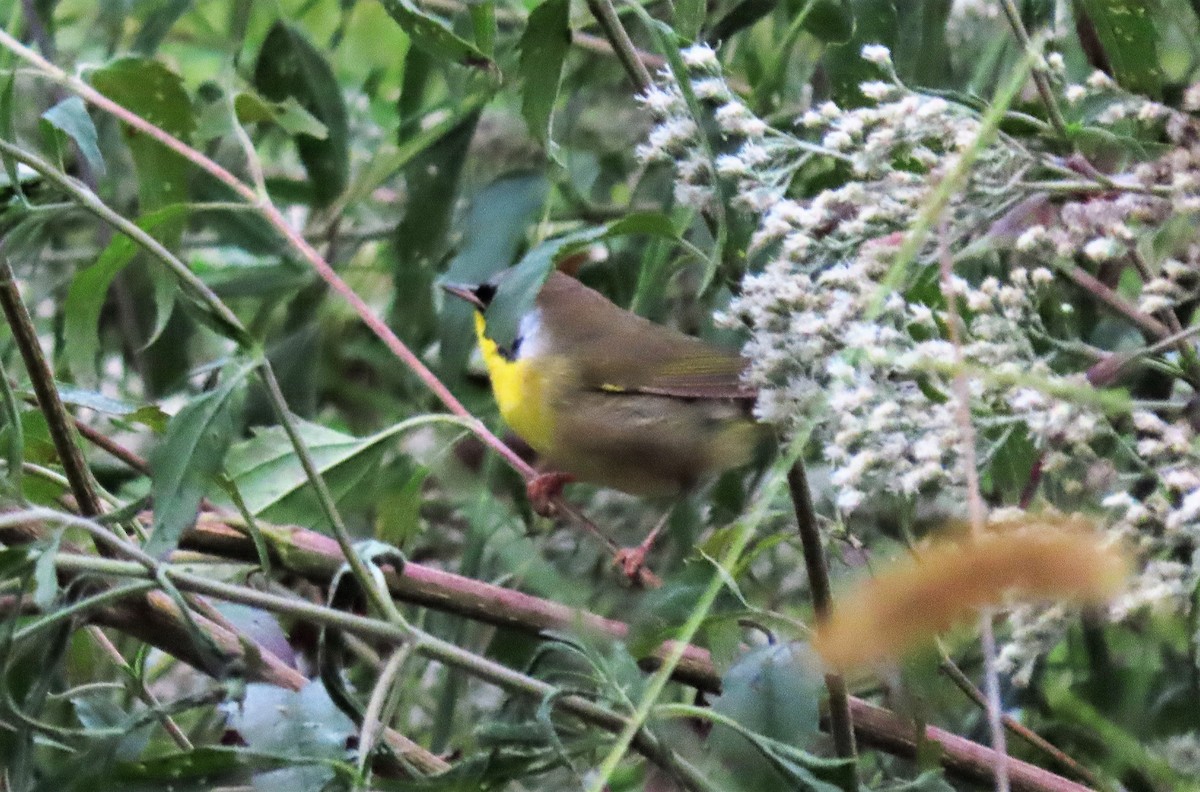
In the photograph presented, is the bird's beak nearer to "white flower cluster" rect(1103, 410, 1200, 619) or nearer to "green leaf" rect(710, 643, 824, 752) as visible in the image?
"green leaf" rect(710, 643, 824, 752)

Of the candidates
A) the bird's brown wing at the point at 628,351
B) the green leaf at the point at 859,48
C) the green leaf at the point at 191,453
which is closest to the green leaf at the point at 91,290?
the green leaf at the point at 191,453

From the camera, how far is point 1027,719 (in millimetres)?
1258

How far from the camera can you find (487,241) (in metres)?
1.44

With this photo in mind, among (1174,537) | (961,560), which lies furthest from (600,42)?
(961,560)

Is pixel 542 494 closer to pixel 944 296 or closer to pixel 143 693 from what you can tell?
pixel 143 693

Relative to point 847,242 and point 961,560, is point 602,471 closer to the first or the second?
point 847,242

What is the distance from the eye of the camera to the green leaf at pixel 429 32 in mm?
899

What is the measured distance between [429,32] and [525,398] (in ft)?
2.91

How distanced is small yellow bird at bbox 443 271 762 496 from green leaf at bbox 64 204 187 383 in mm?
537

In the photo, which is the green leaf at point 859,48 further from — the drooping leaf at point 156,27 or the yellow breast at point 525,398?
the yellow breast at point 525,398

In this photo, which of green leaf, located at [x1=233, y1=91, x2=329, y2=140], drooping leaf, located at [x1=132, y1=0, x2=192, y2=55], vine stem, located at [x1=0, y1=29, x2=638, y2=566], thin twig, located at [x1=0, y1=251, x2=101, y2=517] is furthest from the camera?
drooping leaf, located at [x1=132, y1=0, x2=192, y2=55]

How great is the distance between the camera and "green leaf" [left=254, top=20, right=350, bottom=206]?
5.07 ft

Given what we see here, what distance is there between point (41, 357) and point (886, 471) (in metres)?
0.48

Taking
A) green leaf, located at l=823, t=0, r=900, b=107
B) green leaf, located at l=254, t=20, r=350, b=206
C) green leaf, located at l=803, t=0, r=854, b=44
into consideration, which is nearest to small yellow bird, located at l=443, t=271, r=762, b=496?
green leaf, located at l=254, t=20, r=350, b=206
